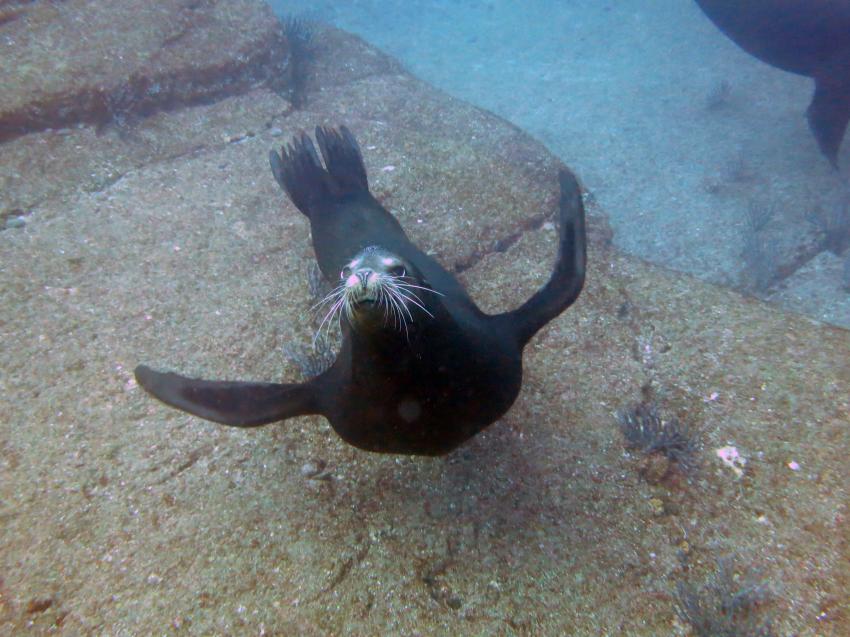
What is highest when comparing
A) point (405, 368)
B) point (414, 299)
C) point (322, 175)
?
point (414, 299)

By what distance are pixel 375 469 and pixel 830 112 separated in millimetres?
9724

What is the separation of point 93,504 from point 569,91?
52.2 feet

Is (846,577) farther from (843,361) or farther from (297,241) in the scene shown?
(297,241)

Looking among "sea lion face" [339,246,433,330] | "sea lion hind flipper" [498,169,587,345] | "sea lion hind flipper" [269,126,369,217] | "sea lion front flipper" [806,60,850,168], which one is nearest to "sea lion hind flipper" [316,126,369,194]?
"sea lion hind flipper" [269,126,369,217]

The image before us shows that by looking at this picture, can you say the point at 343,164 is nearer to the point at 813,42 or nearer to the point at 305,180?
the point at 305,180

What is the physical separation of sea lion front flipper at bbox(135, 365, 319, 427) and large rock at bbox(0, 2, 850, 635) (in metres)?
0.67

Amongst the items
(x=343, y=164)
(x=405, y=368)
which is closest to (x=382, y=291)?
(x=405, y=368)

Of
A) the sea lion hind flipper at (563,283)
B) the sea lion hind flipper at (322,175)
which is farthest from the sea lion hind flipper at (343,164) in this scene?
the sea lion hind flipper at (563,283)

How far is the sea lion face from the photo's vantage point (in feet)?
5.98

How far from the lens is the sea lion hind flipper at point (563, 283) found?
293 centimetres

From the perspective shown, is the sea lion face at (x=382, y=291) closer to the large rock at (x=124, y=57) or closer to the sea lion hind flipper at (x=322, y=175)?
the sea lion hind flipper at (x=322, y=175)

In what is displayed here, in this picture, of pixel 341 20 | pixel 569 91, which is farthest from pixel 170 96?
pixel 341 20

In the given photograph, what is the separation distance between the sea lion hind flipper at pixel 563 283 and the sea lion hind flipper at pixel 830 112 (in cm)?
758

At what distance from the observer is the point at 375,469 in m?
3.10
